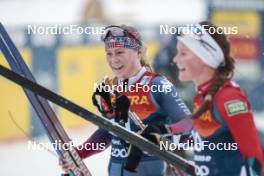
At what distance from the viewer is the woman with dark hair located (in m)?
3.21

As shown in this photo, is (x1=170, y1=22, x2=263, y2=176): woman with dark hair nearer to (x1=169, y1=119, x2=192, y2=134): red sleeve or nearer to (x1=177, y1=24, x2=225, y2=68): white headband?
(x1=177, y1=24, x2=225, y2=68): white headband

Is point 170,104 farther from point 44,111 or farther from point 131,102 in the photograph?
point 44,111

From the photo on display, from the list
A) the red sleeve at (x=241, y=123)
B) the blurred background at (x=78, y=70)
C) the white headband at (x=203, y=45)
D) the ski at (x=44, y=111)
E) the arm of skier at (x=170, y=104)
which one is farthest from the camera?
the blurred background at (x=78, y=70)

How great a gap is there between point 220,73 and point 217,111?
0.52 ft

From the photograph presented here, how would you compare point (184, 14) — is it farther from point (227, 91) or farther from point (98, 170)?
point (227, 91)

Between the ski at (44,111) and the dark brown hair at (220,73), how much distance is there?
2.80ft

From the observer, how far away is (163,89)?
415 cm

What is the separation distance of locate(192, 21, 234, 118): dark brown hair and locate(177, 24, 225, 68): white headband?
2cm

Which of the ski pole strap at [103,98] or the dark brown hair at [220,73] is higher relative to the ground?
the dark brown hair at [220,73]

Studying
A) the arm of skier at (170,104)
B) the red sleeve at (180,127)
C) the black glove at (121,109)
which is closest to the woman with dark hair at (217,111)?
the red sleeve at (180,127)

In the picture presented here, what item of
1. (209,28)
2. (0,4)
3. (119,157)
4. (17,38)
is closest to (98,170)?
(119,157)

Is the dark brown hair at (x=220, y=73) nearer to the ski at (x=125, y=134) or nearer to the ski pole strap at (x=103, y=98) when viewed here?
the ski at (x=125, y=134)

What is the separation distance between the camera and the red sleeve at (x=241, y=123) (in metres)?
3.20

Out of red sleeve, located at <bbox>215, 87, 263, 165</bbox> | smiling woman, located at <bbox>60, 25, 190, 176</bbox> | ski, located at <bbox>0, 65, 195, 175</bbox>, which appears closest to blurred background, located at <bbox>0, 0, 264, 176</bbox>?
smiling woman, located at <bbox>60, 25, 190, 176</bbox>
